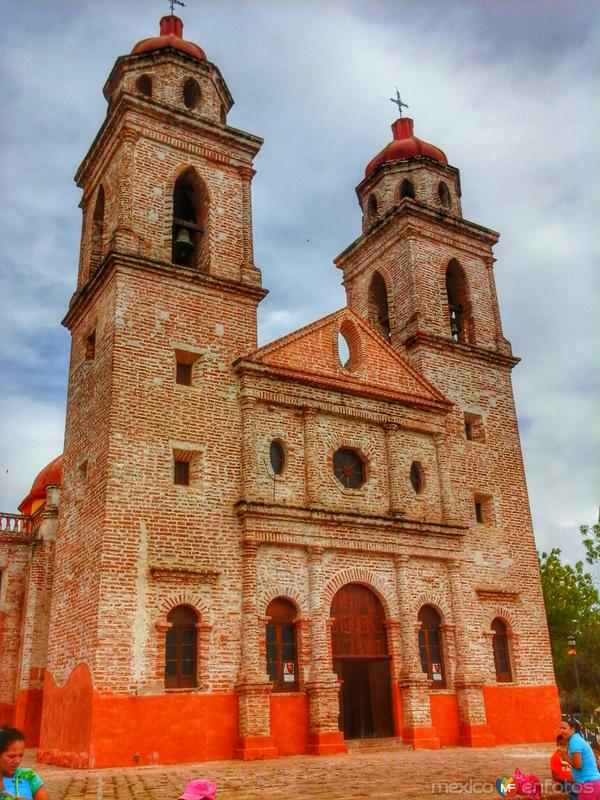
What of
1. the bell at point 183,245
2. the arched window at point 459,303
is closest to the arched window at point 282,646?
the bell at point 183,245

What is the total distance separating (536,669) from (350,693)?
5.90 meters

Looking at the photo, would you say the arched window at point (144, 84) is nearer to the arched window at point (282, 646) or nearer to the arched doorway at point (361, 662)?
the arched window at point (282, 646)

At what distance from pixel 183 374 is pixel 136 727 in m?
7.78

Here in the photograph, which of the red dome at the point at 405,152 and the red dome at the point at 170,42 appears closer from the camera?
the red dome at the point at 170,42

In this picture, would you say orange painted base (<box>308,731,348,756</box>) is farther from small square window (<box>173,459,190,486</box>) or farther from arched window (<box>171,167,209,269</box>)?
arched window (<box>171,167,209,269</box>)

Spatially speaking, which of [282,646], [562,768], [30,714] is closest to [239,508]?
[282,646]

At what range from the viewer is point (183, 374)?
18422mm

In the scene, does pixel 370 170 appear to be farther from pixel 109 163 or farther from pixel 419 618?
pixel 419 618

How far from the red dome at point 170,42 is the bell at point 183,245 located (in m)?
5.49

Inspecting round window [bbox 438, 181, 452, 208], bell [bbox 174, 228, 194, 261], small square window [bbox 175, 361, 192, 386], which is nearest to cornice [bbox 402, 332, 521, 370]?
round window [bbox 438, 181, 452, 208]

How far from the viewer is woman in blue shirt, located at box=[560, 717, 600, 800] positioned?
300 inches

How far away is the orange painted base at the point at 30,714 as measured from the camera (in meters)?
20.3

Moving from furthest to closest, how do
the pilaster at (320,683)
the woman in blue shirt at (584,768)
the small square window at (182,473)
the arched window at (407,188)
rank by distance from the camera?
the arched window at (407,188) → the small square window at (182,473) → the pilaster at (320,683) → the woman in blue shirt at (584,768)

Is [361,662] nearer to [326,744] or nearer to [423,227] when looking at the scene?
[326,744]
